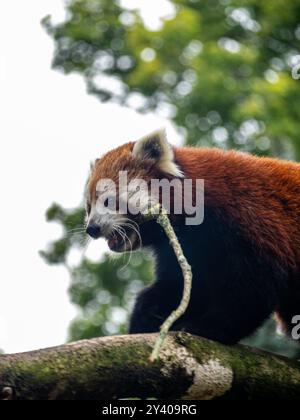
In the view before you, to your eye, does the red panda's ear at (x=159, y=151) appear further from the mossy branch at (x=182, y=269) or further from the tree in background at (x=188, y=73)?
the tree in background at (x=188, y=73)

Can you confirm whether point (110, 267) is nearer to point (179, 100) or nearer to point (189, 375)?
point (179, 100)

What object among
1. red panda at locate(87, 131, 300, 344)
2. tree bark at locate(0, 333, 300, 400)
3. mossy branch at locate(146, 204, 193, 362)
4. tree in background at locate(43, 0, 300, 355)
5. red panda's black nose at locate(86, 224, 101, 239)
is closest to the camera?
mossy branch at locate(146, 204, 193, 362)

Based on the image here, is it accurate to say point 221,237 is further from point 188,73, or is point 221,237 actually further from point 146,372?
point 188,73

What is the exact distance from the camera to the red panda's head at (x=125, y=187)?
4867mm

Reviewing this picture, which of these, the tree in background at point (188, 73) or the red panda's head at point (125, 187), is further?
the tree in background at point (188, 73)

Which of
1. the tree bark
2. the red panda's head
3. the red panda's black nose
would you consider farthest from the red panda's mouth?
the tree bark

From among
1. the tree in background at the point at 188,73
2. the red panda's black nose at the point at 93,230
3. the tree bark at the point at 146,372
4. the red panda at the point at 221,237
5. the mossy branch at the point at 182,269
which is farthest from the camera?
the tree in background at the point at 188,73

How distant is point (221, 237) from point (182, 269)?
85 cm

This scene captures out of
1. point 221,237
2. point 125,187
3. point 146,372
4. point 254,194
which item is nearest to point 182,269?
point 146,372

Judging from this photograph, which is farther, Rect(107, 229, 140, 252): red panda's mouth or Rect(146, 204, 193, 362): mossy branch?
Rect(107, 229, 140, 252): red panda's mouth

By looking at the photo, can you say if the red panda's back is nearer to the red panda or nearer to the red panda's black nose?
the red panda

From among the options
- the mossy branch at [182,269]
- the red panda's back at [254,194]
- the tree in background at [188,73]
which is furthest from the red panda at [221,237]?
the tree in background at [188,73]

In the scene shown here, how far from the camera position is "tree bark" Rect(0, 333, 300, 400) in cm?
338

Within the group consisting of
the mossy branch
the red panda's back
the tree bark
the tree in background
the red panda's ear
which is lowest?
the tree bark
